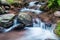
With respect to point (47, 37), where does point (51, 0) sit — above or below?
above

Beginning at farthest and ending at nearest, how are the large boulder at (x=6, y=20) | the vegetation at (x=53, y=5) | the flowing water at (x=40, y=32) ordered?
the vegetation at (x=53, y=5)
the large boulder at (x=6, y=20)
the flowing water at (x=40, y=32)

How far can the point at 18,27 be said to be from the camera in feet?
29.0

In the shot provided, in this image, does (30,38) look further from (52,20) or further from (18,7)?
(18,7)

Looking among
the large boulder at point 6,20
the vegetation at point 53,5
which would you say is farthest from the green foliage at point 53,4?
the large boulder at point 6,20

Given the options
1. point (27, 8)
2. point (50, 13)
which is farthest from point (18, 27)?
point (27, 8)

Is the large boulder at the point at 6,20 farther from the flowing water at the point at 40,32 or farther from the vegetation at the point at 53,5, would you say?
the vegetation at the point at 53,5

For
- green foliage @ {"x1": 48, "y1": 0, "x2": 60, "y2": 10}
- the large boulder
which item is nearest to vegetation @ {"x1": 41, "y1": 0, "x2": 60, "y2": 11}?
green foliage @ {"x1": 48, "y1": 0, "x2": 60, "y2": 10}

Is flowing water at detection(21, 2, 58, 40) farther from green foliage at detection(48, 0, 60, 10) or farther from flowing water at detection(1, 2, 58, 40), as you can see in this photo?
green foliage at detection(48, 0, 60, 10)

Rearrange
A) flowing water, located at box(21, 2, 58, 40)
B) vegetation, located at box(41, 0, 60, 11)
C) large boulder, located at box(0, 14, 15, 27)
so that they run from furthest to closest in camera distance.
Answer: vegetation, located at box(41, 0, 60, 11) → large boulder, located at box(0, 14, 15, 27) → flowing water, located at box(21, 2, 58, 40)

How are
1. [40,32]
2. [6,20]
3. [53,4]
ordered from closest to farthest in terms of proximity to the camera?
[40,32] → [6,20] → [53,4]

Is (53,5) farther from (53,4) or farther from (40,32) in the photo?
(40,32)

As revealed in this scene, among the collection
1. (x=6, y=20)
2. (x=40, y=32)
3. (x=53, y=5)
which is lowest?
(x=40, y=32)

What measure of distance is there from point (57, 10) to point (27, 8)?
286 centimetres

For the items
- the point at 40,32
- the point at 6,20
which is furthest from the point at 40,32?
the point at 6,20
